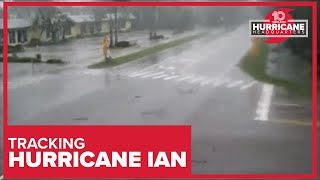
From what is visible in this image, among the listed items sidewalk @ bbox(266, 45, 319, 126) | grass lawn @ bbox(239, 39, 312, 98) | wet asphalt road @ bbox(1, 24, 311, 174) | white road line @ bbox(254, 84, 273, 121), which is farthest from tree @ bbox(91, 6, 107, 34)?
grass lawn @ bbox(239, 39, 312, 98)

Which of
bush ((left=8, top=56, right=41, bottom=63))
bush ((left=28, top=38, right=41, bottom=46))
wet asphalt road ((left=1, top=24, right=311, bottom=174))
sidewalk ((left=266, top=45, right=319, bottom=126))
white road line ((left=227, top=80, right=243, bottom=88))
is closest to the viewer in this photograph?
wet asphalt road ((left=1, top=24, right=311, bottom=174))

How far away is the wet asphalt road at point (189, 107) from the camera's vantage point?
29.9 feet

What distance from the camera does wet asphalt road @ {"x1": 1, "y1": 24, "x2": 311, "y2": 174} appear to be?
9102mm

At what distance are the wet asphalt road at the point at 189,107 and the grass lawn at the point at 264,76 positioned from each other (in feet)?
2.03

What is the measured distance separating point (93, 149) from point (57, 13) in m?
7.11

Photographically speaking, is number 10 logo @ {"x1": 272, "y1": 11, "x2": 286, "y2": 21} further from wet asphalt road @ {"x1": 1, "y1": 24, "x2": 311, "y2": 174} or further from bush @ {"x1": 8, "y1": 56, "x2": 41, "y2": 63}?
bush @ {"x1": 8, "y1": 56, "x2": 41, "y2": 63}

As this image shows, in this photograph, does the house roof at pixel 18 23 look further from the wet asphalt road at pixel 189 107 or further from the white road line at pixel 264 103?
the white road line at pixel 264 103

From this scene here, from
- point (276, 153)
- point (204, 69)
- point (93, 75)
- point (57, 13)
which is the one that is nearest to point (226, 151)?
point (276, 153)

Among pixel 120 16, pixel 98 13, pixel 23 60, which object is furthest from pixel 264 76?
pixel 23 60

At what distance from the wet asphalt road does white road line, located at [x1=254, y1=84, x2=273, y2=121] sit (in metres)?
0.16

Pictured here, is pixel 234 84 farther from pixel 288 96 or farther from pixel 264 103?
pixel 264 103

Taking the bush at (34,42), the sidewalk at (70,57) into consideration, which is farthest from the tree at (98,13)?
the sidewalk at (70,57)

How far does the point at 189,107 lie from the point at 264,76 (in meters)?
7.21

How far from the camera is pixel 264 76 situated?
2097cm
